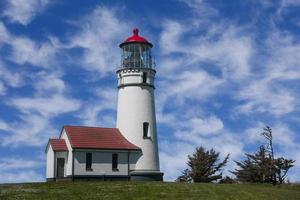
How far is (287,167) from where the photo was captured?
48.2 m

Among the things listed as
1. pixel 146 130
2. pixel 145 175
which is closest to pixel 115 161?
pixel 145 175

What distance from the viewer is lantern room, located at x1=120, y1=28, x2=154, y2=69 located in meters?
44.5

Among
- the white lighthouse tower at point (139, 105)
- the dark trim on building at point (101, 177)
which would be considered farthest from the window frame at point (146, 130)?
the dark trim on building at point (101, 177)

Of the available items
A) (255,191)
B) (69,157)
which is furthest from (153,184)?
(69,157)

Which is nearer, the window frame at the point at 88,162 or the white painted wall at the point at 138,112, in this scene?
the window frame at the point at 88,162

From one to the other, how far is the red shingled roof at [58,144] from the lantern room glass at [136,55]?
791cm

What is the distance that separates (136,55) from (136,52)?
0.24m

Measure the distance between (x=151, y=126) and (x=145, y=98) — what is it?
2.26 metres

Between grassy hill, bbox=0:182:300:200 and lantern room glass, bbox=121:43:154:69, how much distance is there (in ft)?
41.4

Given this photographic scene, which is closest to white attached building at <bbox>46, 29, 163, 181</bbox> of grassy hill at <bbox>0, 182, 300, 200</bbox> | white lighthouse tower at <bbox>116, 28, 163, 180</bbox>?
white lighthouse tower at <bbox>116, 28, 163, 180</bbox>

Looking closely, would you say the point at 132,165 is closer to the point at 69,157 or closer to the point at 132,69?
the point at 69,157

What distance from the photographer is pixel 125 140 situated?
141ft

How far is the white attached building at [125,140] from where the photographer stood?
134 feet

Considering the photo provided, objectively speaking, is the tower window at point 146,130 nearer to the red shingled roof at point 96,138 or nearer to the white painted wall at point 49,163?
the red shingled roof at point 96,138
